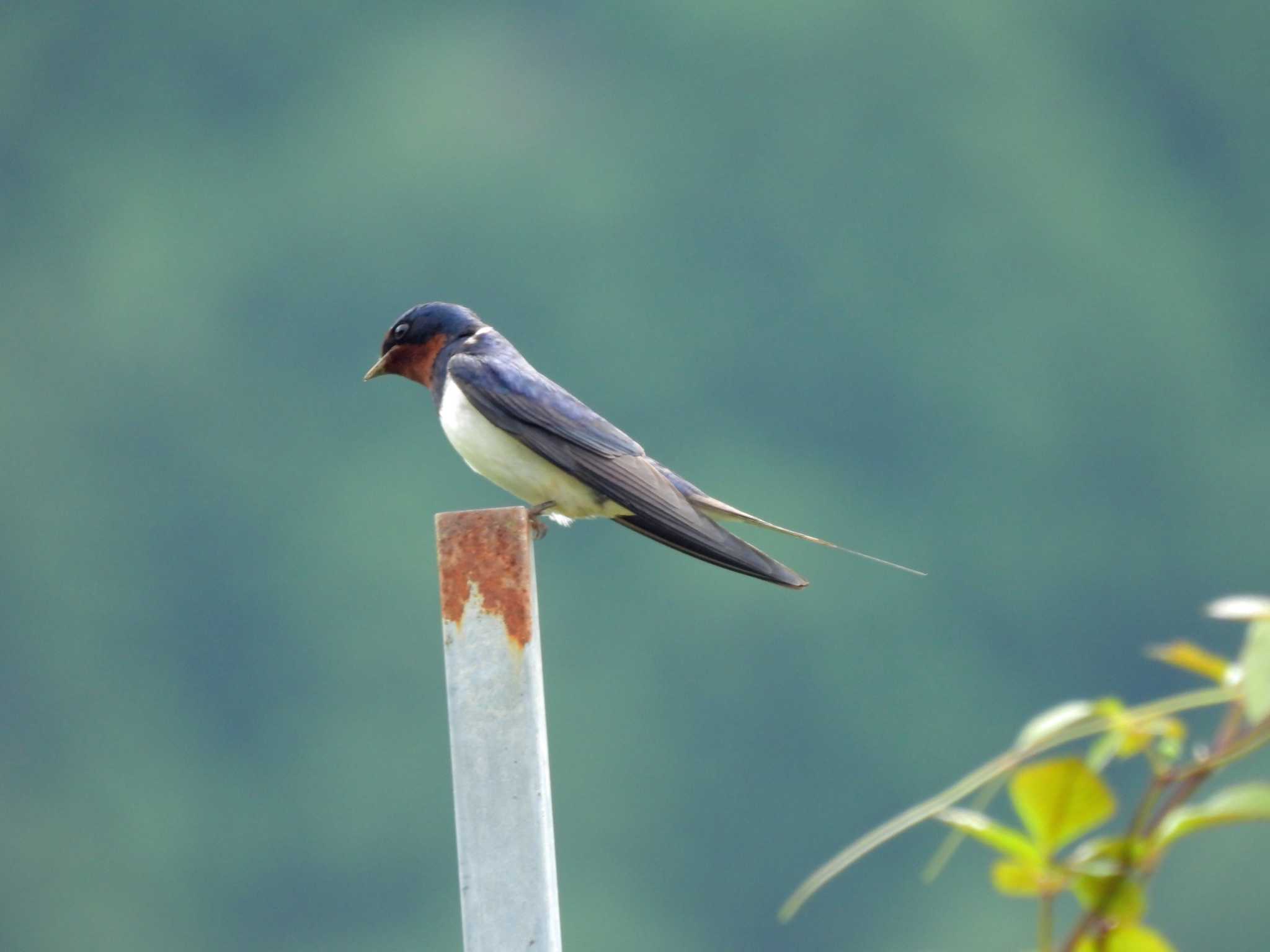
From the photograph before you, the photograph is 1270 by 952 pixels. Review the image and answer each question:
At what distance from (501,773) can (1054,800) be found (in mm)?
854

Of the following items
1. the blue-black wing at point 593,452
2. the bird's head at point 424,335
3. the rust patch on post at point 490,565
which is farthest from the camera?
the bird's head at point 424,335

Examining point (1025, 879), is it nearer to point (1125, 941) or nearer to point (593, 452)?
point (1125, 941)

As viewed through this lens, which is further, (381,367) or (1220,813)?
(381,367)

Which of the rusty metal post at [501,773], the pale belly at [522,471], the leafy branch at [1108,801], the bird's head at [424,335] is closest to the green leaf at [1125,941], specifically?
the leafy branch at [1108,801]

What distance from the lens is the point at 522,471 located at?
7.97 ft

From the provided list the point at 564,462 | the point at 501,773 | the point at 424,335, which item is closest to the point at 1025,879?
the point at 501,773

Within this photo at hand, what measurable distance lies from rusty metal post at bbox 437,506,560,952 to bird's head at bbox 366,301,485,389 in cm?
158

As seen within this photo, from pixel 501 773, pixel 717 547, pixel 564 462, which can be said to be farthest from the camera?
pixel 564 462

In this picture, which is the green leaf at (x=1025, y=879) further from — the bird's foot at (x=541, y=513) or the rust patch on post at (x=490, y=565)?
the bird's foot at (x=541, y=513)

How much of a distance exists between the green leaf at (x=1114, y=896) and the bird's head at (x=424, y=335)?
2512 millimetres

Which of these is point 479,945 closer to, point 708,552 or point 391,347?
point 708,552

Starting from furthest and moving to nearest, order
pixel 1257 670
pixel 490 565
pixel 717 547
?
pixel 717 547, pixel 490 565, pixel 1257 670

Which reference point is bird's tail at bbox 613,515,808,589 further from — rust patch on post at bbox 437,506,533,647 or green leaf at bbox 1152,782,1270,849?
green leaf at bbox 1152,782,1270,849

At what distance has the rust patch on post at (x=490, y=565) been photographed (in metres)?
1.25
